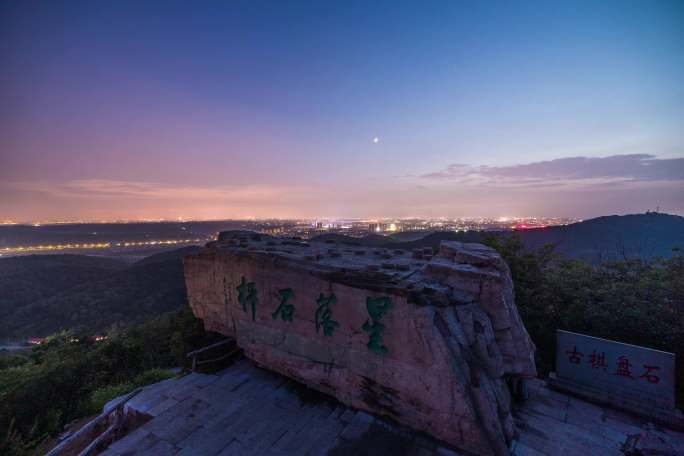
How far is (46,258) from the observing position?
58.9 meters

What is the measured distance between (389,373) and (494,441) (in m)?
1.75

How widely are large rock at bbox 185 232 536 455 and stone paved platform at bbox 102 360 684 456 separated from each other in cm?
34

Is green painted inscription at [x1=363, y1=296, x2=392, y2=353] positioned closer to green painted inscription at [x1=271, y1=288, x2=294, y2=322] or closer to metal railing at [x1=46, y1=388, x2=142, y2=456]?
green painted inscription at [x1=271, y1=288, x2=294, y2=322]

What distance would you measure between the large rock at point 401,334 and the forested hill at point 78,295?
36607 mm

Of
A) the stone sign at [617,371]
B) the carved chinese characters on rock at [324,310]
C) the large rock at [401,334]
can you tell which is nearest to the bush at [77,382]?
the carved chinese characters on rock at [324,310]

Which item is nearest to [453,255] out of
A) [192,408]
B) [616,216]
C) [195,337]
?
[192,408]

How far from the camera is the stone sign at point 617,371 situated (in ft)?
17.0

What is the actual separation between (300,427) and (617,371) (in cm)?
661

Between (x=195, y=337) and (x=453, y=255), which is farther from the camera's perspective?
(x=195, y=337)

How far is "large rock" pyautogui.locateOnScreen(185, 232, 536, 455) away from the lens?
4230mm

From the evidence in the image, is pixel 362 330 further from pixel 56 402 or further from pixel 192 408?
pixel 56 402

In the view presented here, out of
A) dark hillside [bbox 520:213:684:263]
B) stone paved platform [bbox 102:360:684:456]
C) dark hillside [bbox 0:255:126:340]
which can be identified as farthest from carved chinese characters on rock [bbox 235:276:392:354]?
dark hillside [bbox 0:255:126:340]

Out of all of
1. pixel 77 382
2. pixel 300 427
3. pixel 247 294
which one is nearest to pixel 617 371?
pixel 300 427

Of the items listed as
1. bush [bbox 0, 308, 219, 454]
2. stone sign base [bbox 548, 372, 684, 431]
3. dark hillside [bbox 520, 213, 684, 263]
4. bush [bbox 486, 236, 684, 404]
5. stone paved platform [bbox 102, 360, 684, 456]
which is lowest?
dark hillside [bbox 520, 213, 684, 263]
